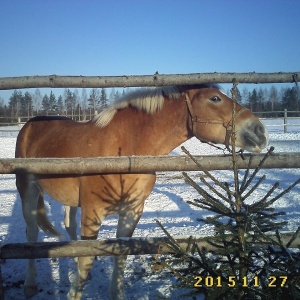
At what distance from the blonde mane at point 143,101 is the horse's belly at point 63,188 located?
65cm

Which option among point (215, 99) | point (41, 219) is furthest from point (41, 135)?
A: point (215, 99)

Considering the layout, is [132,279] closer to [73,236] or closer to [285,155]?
[73,236]

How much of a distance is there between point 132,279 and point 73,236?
1077 mm

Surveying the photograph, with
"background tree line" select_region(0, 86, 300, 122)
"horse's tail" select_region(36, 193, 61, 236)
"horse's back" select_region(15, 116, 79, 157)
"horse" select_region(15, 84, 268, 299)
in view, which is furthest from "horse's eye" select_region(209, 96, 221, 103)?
"background tree line" select_region(0, 86, 300, 122)

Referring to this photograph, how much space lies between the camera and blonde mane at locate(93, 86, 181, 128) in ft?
9.12

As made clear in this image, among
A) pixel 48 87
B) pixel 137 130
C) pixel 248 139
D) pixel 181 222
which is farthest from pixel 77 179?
pixel 181 222

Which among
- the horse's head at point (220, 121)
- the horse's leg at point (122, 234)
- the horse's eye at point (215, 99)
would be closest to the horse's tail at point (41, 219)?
the horse's leg at point (122, 234)

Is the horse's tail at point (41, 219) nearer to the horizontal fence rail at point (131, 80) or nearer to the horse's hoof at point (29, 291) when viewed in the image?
the horse's hoof at point (29, 291)

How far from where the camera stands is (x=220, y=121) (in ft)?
8.60

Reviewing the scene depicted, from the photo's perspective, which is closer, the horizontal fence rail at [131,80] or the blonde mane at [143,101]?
the horizontal fence rail at [131,80]

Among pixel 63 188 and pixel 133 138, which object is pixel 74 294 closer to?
pixel 63 188

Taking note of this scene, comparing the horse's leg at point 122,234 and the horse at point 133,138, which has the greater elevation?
the horse at point 133,138
